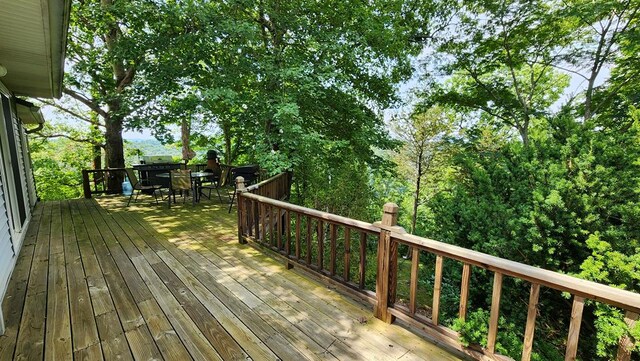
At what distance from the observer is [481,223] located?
11.0 ft

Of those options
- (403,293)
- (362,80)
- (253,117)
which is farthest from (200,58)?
(403,293)

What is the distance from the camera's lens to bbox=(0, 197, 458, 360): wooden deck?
197 cm

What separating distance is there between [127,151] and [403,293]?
14974 millimetres

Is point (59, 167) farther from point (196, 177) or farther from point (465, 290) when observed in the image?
point (465, 290)

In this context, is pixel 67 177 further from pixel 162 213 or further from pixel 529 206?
pixel 529 206

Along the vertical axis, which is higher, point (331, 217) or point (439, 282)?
point (331, 217)

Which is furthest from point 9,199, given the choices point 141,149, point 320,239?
point 141,149

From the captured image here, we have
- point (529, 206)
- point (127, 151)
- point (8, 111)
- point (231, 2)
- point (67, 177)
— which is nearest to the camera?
point (529, 206)

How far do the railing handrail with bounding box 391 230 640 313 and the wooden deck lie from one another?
0.73 m

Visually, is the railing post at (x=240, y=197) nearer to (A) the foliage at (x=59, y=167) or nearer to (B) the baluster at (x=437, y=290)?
(B) the baluster at (x=437, y=290)

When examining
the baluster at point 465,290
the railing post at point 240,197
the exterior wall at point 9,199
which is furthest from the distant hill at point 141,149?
the baluster at point 465,290

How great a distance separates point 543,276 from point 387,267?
39.6 inches

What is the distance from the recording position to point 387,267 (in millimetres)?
2258

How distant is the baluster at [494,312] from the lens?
5.78 ft
